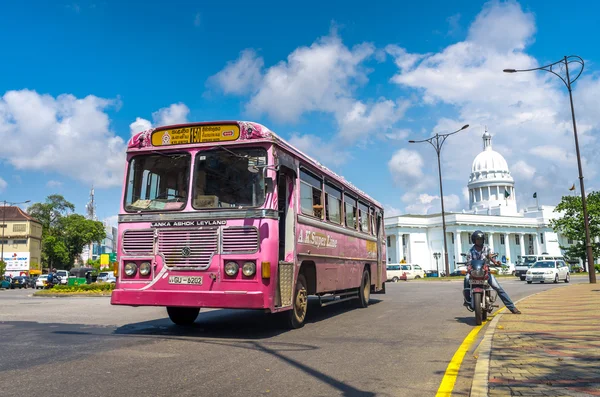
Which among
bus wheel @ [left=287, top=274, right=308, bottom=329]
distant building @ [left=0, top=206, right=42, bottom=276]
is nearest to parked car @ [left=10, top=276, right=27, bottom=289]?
distant building @ [left=0, top=206, right=42, bottom=276]

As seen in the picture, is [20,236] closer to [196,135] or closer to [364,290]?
[364,290]

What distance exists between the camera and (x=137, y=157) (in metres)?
9.55

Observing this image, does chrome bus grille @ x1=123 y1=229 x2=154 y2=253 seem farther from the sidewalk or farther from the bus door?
the sidewalk

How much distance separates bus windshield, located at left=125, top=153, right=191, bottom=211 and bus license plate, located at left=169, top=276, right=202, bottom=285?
3.81ft

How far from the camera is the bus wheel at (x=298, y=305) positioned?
9781 millimetres

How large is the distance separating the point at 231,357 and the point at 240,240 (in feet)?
6.83

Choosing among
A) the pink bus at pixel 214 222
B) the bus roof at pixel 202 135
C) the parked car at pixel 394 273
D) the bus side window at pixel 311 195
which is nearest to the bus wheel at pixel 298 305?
the pink bus at pixel 214 222

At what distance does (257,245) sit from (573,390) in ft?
16.1

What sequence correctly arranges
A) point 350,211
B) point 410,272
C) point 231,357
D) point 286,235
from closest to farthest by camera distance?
1. point 231,357
2. point 286,235
3. point 350,211
4. point 410,272

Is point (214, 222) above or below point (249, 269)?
above

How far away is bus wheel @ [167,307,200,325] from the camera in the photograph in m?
10.6

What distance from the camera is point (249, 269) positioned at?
27.7 ft

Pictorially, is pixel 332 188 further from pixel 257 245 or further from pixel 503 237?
pixel 503 237

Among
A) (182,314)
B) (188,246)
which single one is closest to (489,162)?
(182,314)
